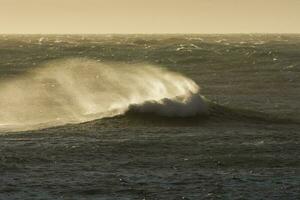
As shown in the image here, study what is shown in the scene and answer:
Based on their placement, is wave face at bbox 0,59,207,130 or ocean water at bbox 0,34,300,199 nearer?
ocean water at bbox 0,34,300,199

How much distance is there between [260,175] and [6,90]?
49.3m

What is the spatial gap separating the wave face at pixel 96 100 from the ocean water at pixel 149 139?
10 centimetres

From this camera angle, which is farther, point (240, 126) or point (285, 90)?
point (285, 90)

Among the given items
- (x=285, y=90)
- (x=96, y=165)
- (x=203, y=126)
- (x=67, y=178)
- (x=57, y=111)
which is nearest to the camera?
(x=67, y=178)

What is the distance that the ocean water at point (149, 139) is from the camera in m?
36.6

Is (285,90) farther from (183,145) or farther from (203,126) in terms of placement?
(183,145)

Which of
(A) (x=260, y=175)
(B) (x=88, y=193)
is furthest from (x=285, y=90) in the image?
(B) (x=88, y=193)

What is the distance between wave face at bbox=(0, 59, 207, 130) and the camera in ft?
195

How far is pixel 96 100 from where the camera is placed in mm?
71375

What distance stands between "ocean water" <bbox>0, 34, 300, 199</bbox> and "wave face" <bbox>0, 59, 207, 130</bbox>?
10 cm

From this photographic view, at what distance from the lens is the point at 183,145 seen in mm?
46750

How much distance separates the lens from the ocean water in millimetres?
36594

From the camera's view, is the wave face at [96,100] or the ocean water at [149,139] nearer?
the ocean water at [149,139]

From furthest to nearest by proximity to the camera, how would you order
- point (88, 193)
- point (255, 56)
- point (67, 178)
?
point (255, 56) < point (67, 178) < point (88, 193)
